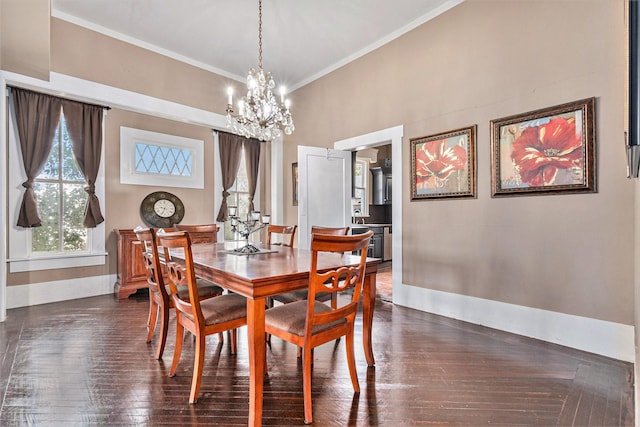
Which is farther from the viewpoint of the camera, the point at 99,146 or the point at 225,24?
the point at 99,146

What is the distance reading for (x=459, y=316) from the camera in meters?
3.37

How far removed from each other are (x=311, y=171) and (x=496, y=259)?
2.60m

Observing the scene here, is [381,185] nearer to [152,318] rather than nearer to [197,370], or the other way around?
[152,318]

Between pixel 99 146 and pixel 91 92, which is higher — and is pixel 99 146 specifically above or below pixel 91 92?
below

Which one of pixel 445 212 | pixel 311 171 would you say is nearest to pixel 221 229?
pixel 311 171

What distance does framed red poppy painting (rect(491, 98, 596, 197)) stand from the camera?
2.58 m

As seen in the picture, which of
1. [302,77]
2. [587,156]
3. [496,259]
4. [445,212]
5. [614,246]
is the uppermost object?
[302,77]

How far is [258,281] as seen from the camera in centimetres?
163

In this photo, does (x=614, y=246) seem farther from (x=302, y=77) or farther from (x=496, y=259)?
(x=302, y=77)

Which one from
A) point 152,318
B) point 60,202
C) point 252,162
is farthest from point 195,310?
point 252,162

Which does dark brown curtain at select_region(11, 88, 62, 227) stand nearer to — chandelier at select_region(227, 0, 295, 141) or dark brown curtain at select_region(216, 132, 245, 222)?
dark brown curtain at select_region(216, 132, 245, 222)

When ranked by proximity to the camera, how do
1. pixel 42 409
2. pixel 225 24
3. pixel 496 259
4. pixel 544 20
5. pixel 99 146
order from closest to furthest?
1. pixel 42 409
2. pixel 544 20
3. pixel 496 259
4. pixel 225 24
5. pixel 99 146

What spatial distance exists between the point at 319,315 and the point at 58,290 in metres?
3.95

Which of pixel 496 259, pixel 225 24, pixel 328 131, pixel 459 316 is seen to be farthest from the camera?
pixel 328 131
